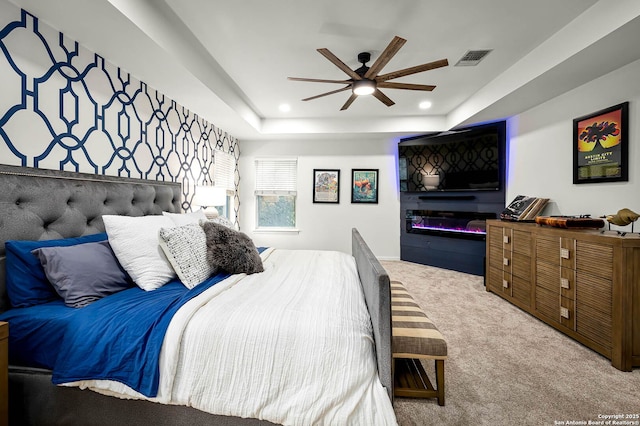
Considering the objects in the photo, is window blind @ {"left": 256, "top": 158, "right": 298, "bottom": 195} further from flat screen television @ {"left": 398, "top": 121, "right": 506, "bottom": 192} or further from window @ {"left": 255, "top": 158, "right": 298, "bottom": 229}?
flat screen television @ {"left": 398, "top": 121, "right": 506, "bottom": 192}

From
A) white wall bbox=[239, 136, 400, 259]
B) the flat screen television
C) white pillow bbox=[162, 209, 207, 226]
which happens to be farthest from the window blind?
white pillow bbox=[162, 209, 207, 226]

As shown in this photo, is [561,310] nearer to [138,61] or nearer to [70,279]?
[70,279]

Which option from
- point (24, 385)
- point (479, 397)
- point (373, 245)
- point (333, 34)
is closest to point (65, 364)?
point (24, 385)

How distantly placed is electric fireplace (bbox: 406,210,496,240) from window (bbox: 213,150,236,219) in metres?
3.32

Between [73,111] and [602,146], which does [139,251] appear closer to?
[73,111]

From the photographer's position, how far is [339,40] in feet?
8.33

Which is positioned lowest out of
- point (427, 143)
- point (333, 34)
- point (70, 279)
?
point (70, 279)

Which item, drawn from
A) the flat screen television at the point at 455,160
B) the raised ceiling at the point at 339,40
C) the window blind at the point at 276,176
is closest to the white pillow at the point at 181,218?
the raised ceiling at the point at 339,40

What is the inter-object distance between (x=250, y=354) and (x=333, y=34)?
2.56 m

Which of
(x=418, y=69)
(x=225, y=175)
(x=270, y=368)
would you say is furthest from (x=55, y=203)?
(x=225, y=175)

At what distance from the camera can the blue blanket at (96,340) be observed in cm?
122

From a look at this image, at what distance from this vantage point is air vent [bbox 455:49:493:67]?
2709mm

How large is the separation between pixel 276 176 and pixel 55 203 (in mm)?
3891

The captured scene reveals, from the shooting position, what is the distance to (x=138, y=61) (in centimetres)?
232
